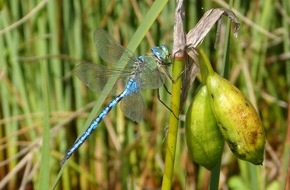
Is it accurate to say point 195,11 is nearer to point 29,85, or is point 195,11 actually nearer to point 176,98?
point 29,85

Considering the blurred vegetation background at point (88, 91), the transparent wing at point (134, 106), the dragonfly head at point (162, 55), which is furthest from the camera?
the blurred vegetation background at point (88, 91)

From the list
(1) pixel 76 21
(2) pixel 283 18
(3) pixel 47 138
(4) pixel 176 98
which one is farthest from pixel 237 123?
(2) pixel 283 18

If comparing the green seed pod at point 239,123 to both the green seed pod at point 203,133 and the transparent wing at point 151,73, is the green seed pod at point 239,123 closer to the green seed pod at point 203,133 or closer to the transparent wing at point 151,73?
the green seed pod at point 203,133

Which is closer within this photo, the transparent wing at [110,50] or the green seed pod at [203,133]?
the green seed pod at [203,133]

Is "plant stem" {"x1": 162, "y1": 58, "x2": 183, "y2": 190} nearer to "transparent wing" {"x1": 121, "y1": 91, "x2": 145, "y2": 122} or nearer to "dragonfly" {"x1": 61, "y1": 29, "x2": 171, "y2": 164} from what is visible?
"dragonfly" {"x1": 61, "y1": 29, "x2": 171, "y2": 164}

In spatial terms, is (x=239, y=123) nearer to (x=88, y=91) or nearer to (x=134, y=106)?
(x=134, y=106)

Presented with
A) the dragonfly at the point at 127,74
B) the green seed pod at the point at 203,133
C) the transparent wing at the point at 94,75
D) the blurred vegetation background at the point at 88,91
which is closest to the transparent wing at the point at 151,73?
the dragonfly at the point at 127,74

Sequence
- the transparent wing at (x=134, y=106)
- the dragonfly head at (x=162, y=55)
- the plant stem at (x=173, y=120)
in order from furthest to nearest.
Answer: the transparent wing at (x=134, y=106) → the dragonfly head at (x=162, y=55) → the plant stem at (x=173, y=120)
